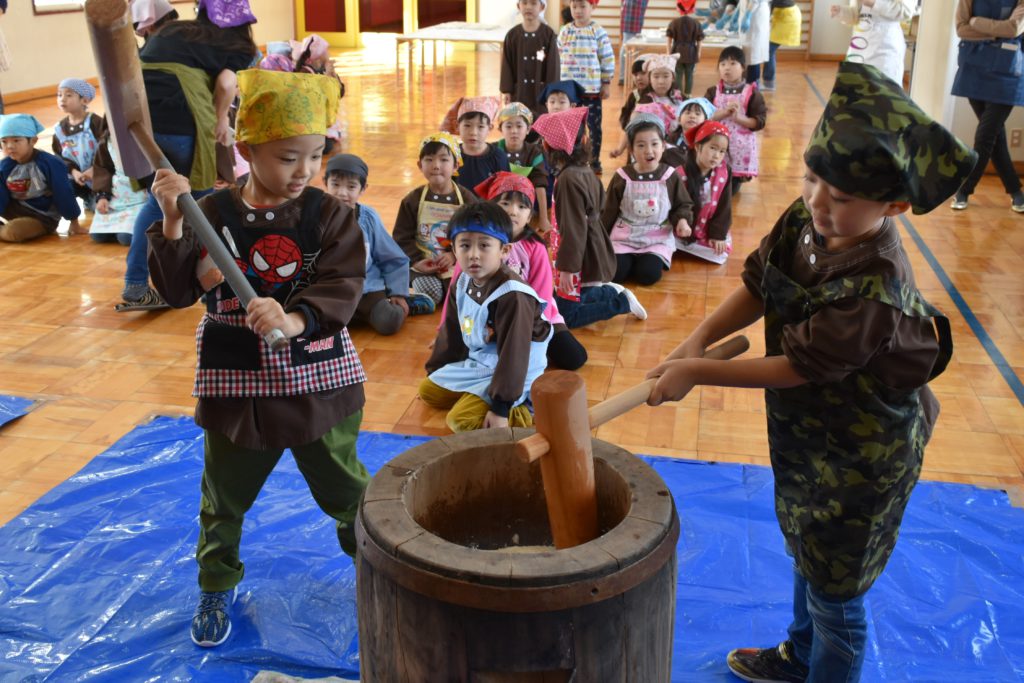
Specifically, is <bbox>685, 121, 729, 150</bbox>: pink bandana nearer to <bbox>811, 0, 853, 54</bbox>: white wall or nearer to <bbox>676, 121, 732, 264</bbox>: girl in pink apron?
<bbox>676, 121, 732, 264</bbox>: girl in pink apron

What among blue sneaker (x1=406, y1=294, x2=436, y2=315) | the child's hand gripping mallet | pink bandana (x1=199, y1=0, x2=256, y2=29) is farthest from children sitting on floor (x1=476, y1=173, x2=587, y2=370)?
the child's hand gripping mallet

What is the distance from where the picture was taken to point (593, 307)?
4.02 m

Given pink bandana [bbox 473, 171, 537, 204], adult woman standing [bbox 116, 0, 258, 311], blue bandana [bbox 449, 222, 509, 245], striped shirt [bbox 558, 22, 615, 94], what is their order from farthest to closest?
1. striped shirt [bbox 558, 22, 615, 94]
2. adult woman standing [bbox 116, 0, 258, 311]
3. pink bandana [bbox 473, 171, 537, 204]
4. blue bandana [bbox 449, 222, 509, 245]

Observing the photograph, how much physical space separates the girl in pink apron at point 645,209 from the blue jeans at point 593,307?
18.1 inches

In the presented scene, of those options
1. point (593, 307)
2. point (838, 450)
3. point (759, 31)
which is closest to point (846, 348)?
point (838, 450)

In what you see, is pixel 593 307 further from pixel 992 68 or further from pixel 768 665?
pixel 992 68

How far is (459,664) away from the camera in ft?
4.36

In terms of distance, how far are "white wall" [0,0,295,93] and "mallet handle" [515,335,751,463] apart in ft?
28.6

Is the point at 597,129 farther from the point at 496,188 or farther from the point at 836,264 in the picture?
the point at 836,264

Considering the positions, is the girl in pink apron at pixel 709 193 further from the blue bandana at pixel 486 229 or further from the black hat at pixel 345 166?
the blue bandana at pixel 486 229

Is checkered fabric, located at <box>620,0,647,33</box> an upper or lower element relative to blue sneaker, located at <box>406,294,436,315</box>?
upper

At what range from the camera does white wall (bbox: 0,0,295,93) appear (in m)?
8.99

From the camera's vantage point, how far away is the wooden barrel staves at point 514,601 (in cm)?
129

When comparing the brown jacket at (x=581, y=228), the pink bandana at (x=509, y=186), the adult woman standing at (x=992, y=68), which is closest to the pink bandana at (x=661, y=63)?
the adult woman standing at (x=992, y=68)
